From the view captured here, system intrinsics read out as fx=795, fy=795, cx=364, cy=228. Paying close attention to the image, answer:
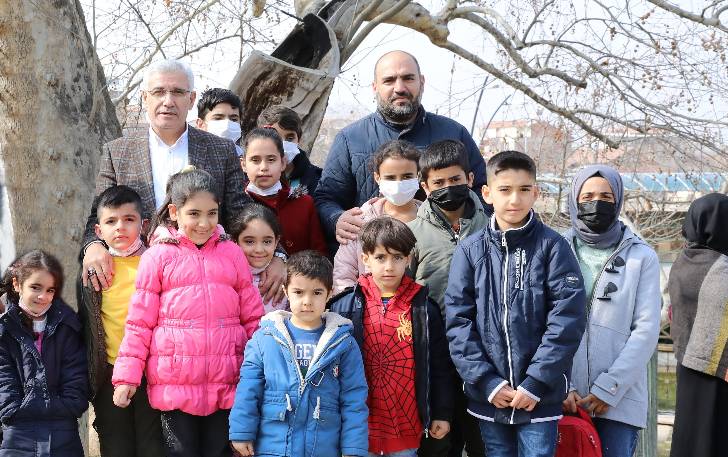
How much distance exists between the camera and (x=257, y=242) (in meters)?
4.02

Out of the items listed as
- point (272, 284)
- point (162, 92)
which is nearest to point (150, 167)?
point (162, 92)

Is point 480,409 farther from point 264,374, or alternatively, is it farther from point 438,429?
point 264,374

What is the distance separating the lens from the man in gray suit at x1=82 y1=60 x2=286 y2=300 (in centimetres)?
404

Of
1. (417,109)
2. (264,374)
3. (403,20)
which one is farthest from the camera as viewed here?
(403,20)

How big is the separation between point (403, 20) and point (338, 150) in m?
5.43

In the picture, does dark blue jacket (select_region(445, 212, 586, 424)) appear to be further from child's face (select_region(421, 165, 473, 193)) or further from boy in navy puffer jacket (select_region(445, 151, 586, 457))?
child's face (select_region(421, 165, 473, 193))

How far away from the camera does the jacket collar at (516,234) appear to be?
11.7 feet

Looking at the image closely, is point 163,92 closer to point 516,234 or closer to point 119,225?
point 119,225

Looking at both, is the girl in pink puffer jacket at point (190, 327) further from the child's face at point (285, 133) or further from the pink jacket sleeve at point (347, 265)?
the child's face at point (285, 133)

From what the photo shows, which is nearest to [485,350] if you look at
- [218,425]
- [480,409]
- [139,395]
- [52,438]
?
[480,409]

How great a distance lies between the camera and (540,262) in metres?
3.54

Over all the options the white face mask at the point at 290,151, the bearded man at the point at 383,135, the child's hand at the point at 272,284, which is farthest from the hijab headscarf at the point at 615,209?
the white face mask at the point at 290,151

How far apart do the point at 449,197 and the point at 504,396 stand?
3.46ft

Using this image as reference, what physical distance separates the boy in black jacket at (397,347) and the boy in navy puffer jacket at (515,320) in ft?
0.55
